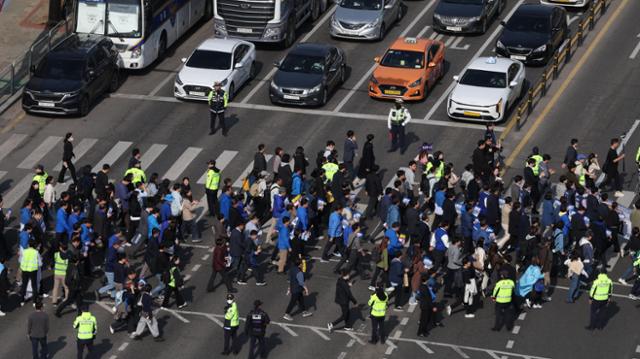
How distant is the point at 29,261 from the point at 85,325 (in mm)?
4184

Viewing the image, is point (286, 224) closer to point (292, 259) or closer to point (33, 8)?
point (292, 259)

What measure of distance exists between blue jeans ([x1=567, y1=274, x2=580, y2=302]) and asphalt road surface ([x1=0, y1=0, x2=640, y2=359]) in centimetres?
24

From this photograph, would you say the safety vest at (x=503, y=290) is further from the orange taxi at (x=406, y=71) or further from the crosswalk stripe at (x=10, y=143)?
the crosswalk stripe at (x=10, y=143)

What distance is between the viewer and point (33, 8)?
64938 millimetres

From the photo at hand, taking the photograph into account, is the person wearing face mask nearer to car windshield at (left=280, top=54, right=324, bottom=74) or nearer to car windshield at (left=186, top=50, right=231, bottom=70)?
car windshield at (left=186, top=50, right=231, bottom=70)

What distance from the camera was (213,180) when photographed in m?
45.2

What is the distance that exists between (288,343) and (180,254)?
6.11 m

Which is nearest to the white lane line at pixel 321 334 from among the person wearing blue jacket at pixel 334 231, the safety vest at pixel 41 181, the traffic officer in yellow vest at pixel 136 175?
the person wearing blue jacket at pixel 334 231

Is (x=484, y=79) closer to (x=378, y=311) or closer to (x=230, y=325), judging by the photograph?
(x=378, y=311)

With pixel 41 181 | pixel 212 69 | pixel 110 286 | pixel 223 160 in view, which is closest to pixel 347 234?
pixel 110 286

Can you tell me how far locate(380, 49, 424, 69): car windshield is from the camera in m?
54.5

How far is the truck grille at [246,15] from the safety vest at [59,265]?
19.8 m

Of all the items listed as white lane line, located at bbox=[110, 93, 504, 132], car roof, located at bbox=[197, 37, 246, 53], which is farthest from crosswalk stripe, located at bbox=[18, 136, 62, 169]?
car roof, located at bbox=[197, 37, 246, 53]

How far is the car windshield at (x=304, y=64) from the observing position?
178 feet
